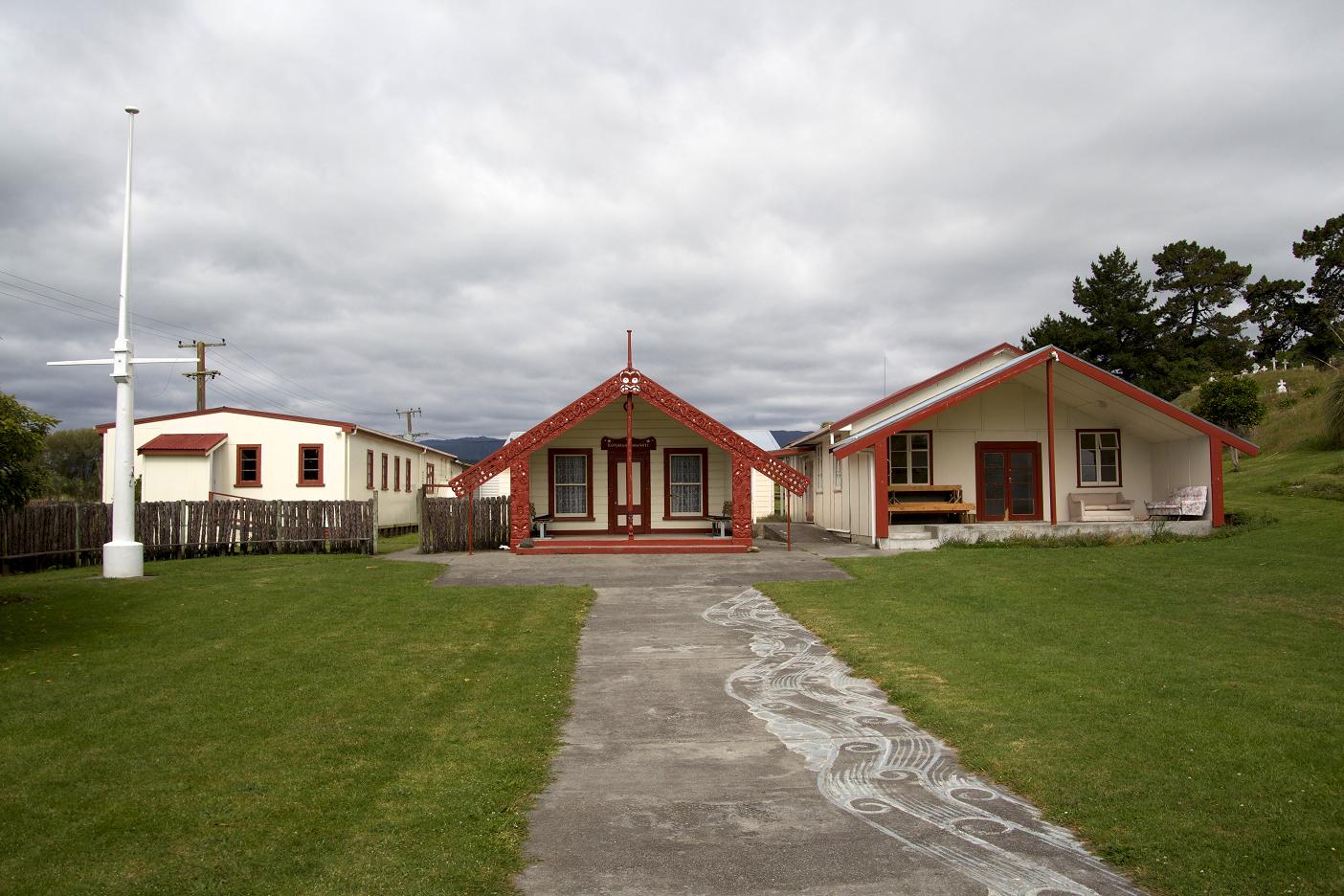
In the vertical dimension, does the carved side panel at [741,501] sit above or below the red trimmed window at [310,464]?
below

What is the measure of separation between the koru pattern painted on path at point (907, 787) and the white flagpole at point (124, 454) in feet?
40.8

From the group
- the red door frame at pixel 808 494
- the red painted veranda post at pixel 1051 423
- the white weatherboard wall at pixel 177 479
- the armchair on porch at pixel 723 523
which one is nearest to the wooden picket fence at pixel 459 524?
the armchair on porch at pixel 723 523

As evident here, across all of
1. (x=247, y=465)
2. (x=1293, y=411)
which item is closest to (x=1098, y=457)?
(x=1293, y=411)

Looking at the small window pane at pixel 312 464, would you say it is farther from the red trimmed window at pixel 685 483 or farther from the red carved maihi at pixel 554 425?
the red trimmed window at pixel 685 483

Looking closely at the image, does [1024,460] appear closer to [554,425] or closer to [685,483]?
[685,483]

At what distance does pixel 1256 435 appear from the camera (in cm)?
3412

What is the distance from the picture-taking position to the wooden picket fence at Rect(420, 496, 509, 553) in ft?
71.1

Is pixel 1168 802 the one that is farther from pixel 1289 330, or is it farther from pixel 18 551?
pixel 1289 330

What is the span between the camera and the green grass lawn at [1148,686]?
16.1 ft

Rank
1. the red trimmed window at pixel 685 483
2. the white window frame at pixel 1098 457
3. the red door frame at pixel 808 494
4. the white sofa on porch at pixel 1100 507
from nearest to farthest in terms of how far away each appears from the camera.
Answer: the white sofa on porch at pixel 1100 507 < the white window frame at pixel 1098 457 < the red trimmed window at pixel 685 483 < the red door frame at pixel 808 494

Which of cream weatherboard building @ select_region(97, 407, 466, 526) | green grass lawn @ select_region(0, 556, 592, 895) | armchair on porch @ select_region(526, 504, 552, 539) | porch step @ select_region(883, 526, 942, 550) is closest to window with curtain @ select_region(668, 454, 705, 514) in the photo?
armchair on porch @ select_region(526, 504, 552, 539)

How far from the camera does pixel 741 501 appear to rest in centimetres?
2142

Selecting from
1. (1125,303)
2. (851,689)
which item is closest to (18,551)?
(851,689)

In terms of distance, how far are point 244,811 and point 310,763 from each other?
93 cm
